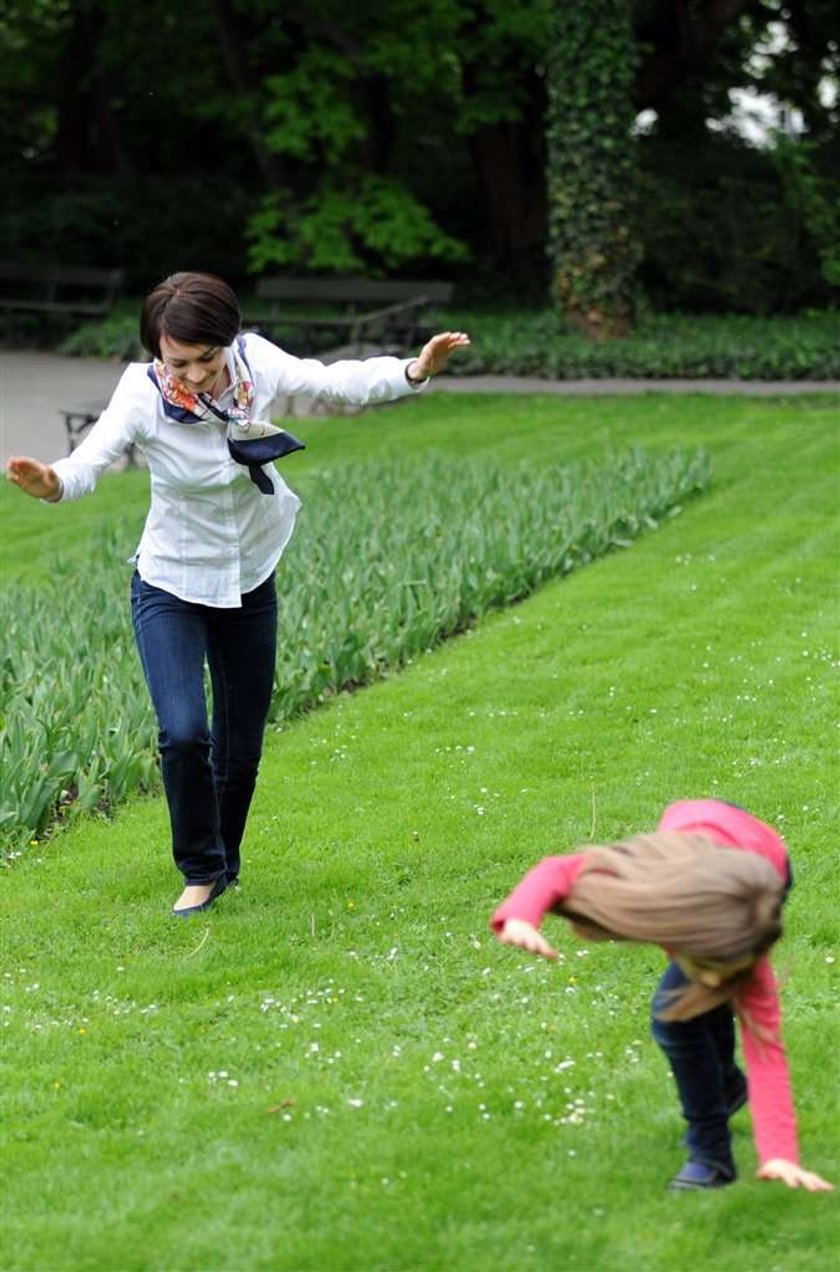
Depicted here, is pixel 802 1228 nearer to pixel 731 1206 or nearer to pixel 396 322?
pixel 731 1206

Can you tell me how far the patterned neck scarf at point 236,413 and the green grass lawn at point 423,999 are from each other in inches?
54.2

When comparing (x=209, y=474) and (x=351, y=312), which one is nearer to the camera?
(x=209, y=474)

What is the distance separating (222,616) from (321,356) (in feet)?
45.6

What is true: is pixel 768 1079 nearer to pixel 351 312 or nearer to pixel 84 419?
pixel 84 419

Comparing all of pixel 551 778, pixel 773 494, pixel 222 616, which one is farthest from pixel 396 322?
pixel 222 616

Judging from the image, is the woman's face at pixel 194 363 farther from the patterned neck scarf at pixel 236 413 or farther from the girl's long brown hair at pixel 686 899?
the girl's long brown hair at pixel 686 899

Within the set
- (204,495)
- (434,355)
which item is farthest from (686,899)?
(204,495)

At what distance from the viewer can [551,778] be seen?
7074 millimetres

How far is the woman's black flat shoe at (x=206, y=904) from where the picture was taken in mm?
5777

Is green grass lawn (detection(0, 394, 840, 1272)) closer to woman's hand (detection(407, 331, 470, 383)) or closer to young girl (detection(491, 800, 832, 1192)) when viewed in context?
young girl (detection(491, 800, 832, 1192))

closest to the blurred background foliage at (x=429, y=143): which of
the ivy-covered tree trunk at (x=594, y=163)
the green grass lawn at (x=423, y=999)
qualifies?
the ivy-covered tree trunk at (x=594, y=163)

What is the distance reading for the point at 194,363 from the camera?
5.16 m

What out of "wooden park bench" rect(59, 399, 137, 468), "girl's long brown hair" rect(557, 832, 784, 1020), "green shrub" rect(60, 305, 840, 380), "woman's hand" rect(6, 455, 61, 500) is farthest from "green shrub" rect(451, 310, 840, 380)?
"girl's long brown hair" rect(557, 832, 784, 1020)

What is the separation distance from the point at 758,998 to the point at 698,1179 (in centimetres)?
50
